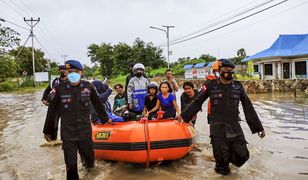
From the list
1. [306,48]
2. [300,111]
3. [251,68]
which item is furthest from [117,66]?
[300,111]

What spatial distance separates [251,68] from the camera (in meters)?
29.8

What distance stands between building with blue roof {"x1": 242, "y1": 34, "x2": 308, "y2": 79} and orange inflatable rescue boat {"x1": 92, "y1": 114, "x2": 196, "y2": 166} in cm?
2170

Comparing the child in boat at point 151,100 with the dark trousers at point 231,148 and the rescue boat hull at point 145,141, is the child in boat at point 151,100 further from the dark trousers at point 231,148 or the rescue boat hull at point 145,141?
the dark trousers at point 231,148

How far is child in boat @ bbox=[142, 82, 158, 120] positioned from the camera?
6.07m

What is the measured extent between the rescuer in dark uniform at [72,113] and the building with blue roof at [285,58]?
75.2ft

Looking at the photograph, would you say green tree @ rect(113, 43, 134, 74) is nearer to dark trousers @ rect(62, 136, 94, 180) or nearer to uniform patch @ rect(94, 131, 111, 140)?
uniform patch @ rect(94, 131, 111, 140)

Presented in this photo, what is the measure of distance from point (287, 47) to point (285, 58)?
1.35 m

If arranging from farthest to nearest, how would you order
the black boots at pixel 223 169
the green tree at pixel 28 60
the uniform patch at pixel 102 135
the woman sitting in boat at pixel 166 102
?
the green tree at pixel 28 60 → the woman sitting in boat at pixel 166 102 → the uniform patch at pixel 102 135 → the black boots at pixel 223 169

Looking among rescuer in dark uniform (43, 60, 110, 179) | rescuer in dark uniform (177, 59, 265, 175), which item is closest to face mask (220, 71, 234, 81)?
rescuer in dark uniform (177, 59, 265, 175)

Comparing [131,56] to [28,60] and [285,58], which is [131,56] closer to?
[28,60]

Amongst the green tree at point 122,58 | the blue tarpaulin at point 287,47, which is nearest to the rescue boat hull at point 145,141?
the blue tarpaulin at point 287,47

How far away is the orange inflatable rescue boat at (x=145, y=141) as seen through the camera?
5148 mm

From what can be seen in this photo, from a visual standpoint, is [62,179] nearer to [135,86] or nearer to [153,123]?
[153,123]

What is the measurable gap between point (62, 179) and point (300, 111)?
9708mm
